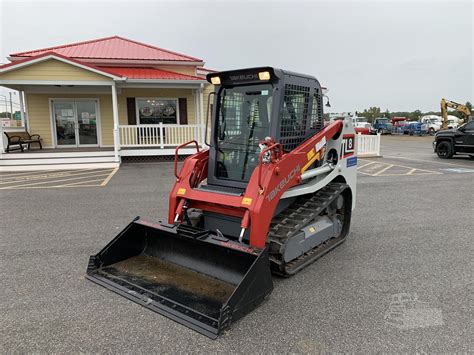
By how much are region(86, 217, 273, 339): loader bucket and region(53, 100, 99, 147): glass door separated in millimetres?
14177

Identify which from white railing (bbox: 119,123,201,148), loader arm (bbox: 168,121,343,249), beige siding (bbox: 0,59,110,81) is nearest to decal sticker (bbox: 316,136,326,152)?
loader arm (bbox: 168,121,343,249)

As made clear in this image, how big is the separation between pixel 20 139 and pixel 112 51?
246 inches

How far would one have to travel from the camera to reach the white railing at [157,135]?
51.2 ft

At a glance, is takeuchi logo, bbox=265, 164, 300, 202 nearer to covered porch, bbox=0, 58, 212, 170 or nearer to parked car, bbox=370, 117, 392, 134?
covered porch, bbox=0, 58, 212, 170

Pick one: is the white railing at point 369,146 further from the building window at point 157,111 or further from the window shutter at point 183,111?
the building window at point 157,111

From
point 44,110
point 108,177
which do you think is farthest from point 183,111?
point 108,177

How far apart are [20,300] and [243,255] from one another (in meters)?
2.36

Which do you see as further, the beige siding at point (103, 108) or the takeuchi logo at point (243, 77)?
the beige siding at point (103, 108)

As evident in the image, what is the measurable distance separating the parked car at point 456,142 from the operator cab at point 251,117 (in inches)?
596

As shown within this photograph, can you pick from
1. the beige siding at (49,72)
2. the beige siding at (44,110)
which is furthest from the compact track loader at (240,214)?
the beige siding at (44,110)

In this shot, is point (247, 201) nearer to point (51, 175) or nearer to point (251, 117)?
point (251, 117)

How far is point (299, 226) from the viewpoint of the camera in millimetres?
4188

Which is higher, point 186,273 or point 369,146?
point 369,146

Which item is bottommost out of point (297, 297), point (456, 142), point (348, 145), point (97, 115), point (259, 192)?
point (297, 297)
